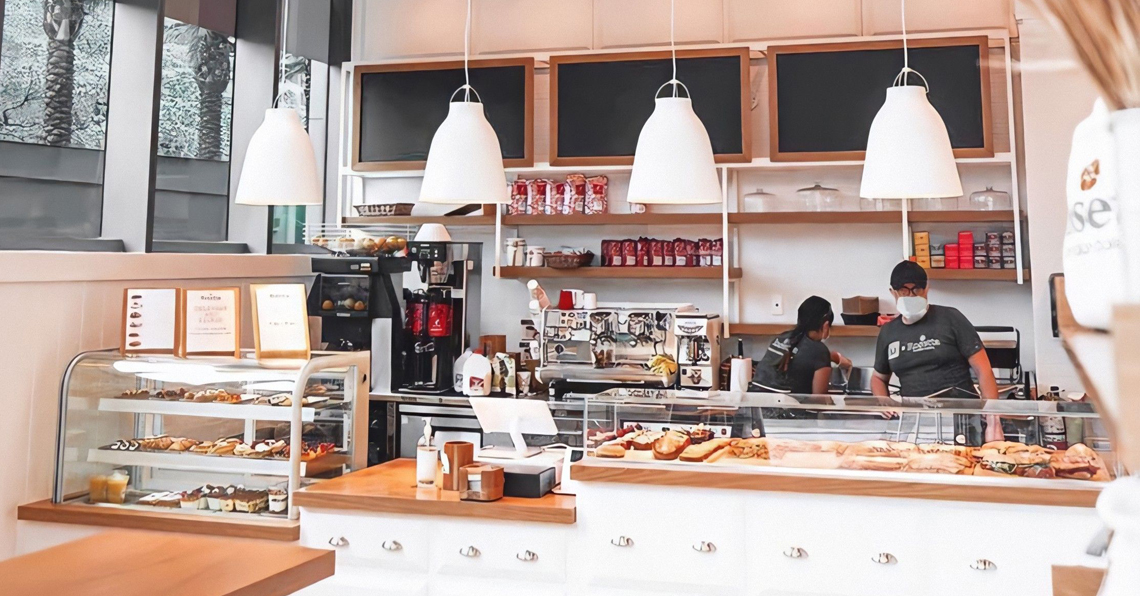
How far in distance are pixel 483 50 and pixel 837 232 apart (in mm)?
2595

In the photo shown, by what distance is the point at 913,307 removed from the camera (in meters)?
3.82

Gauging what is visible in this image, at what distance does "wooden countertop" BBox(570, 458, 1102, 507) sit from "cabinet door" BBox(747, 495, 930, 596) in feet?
0.16

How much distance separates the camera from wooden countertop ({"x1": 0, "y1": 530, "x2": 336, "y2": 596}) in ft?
4.70

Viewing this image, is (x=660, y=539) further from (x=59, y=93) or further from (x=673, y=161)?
(x=59, y=93)

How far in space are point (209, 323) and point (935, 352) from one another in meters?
3.12

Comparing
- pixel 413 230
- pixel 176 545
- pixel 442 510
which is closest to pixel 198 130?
pixel 413 230

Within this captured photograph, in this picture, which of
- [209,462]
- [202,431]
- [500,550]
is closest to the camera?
[500,550]

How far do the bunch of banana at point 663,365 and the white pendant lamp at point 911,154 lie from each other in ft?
6.83

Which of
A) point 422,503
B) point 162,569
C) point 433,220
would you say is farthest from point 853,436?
point 433,220

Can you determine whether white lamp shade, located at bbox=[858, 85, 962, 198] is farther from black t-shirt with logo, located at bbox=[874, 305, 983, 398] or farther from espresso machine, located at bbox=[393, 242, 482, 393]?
espresso machine, located at bbox=[393, 242, 482, 393]

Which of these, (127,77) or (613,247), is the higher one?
(127,77)

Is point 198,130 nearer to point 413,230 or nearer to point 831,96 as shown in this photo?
point 413,230

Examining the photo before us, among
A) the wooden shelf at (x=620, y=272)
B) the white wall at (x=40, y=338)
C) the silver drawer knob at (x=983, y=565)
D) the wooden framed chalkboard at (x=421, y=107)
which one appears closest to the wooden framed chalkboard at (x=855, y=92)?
the wooden shelf at (x=620, y=272)

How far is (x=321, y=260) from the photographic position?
192 inches
